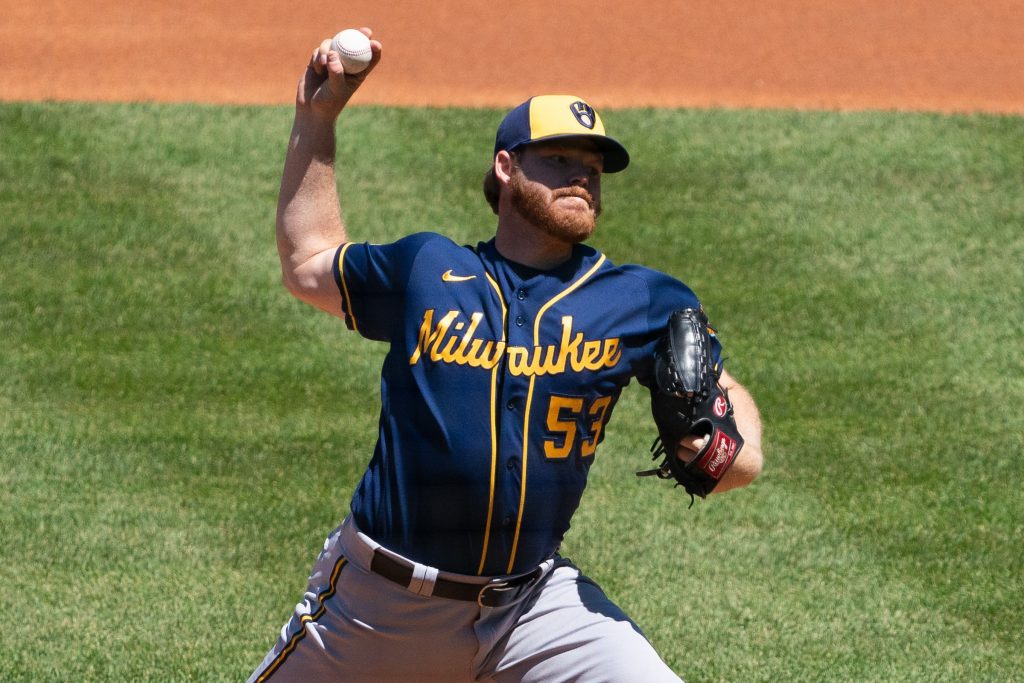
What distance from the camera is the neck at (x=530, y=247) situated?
148 inches

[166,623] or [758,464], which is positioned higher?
[758,464]

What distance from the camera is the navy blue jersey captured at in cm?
356

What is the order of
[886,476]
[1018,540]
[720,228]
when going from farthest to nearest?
[720,228], [886,476], [1018,540]

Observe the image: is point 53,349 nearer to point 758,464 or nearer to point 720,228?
point 720,228

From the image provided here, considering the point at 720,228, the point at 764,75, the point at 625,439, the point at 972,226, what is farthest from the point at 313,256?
the point at 764,75

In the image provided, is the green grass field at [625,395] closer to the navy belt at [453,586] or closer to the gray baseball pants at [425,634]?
Answer: the gray baseball pants at [425,634]

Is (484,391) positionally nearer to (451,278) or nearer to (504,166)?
(451,278)

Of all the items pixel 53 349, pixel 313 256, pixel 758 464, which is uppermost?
pixel 313 256

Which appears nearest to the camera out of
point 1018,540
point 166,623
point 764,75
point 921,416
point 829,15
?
point 166,623

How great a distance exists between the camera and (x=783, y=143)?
9.81 meters

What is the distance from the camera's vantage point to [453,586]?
354cm

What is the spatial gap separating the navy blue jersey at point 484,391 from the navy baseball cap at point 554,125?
329 millimetres

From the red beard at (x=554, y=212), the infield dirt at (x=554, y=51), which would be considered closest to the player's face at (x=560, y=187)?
the red beard at (x=554, y=212)

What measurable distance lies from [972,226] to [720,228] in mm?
1540
